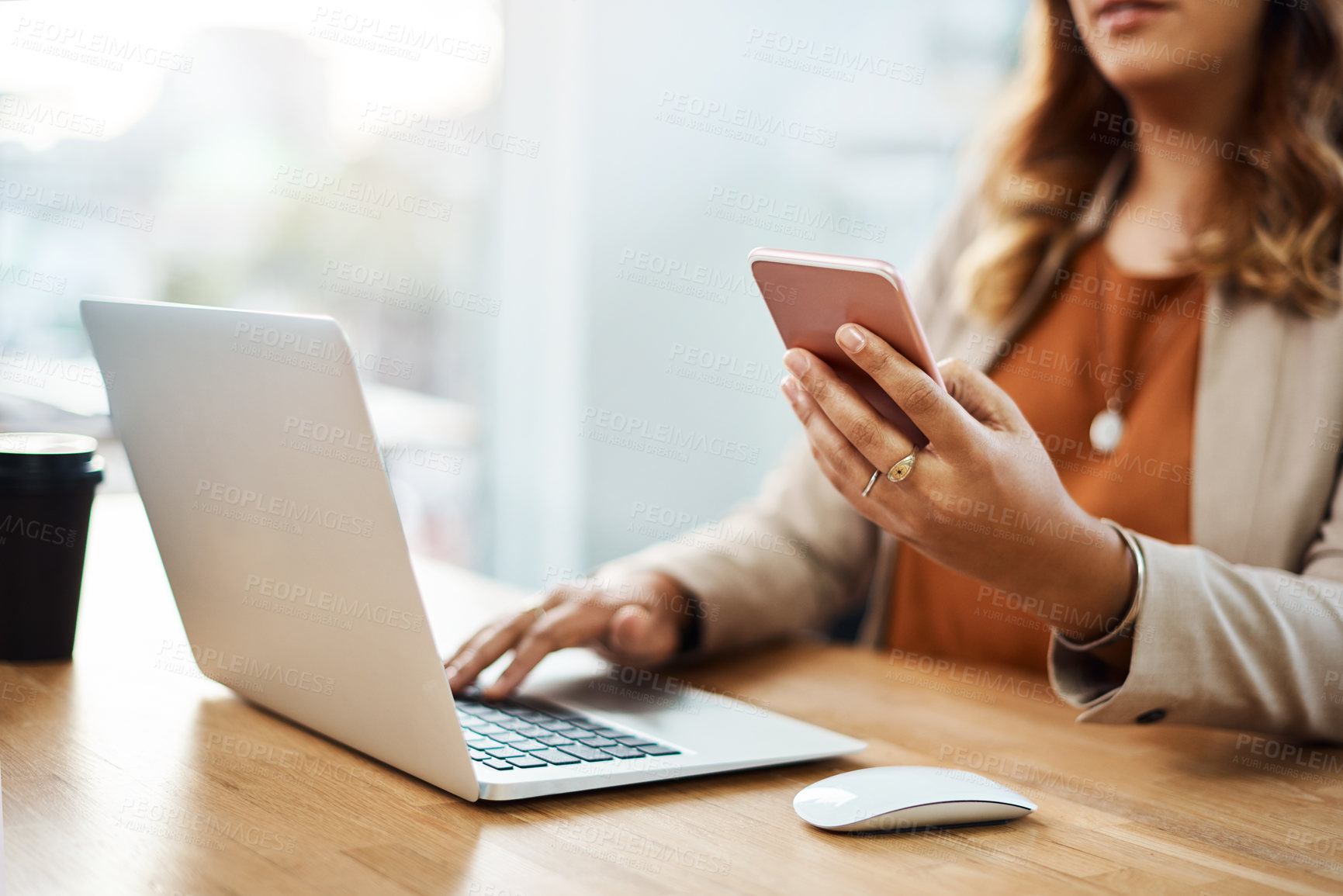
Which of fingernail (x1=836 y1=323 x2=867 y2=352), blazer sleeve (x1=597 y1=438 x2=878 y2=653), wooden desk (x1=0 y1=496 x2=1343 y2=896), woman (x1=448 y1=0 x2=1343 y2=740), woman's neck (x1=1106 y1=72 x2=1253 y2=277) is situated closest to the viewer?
wooden desk (x1=0 y1=496 x2=1343 y2=896)

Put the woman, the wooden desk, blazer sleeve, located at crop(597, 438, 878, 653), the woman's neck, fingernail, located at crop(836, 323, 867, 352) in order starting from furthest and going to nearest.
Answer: the woman's neck → blazer sleeve, located at crop(597, 438, 878, 653) → the woman → fingernail, located at crop(836, 323, 867, 352) → the wooden desk

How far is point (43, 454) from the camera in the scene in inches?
36.5

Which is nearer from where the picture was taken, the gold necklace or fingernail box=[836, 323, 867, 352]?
fingernail box=[836, 323, 867, 352]

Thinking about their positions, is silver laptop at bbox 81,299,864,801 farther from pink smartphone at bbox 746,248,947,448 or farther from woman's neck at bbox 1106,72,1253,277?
woman's neck at bbox 1106,72,1253,277

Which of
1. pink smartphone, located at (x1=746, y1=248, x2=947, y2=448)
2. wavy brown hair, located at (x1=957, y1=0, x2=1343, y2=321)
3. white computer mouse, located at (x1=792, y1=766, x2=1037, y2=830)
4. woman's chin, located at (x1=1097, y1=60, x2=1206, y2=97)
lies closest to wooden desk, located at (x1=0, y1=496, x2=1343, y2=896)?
white computer mouse, located at (x1=792, y1=766, x2=1037, y2=830)

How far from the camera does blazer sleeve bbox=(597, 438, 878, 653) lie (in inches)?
44.5

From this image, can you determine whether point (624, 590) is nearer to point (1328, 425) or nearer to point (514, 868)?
point (514, 868)

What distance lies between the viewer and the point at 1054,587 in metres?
0.84

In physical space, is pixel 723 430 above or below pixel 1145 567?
below

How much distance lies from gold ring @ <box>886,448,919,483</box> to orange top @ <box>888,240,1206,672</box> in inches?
18.6

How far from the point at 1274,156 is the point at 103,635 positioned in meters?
1.29

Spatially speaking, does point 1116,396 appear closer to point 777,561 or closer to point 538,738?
point 777,561

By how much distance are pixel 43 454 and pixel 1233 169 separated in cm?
123

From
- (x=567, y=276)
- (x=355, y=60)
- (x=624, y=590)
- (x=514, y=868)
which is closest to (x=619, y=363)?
(x=567, y=276)
